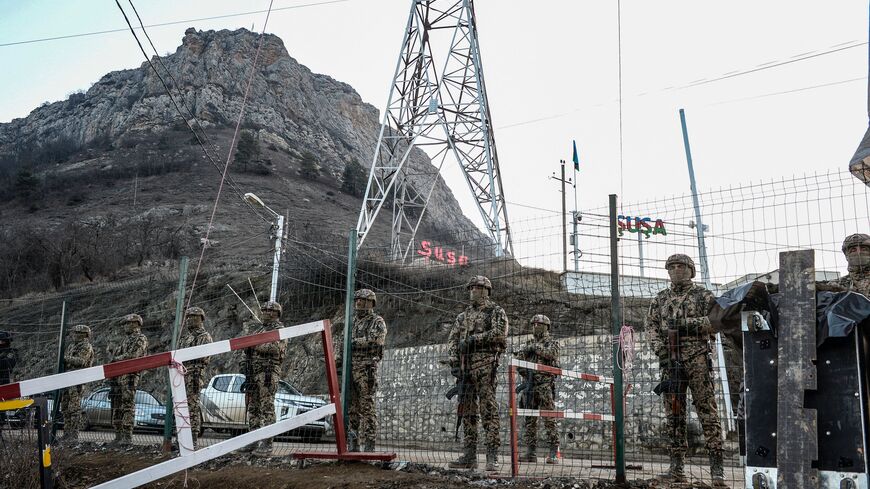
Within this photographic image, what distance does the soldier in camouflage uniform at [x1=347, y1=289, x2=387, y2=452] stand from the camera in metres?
8.01

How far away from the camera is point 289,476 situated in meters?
6.55

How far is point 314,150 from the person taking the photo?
71.6 meters

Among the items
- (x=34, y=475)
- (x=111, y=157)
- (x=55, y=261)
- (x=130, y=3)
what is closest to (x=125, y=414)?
(x=34, y=475)

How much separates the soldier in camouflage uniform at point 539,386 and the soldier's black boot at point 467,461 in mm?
1431

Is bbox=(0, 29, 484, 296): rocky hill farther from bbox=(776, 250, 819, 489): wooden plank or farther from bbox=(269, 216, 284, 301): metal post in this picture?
bbox=(776, 250, 819, 489): wooden plank

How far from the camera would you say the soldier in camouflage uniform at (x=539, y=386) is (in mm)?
8805

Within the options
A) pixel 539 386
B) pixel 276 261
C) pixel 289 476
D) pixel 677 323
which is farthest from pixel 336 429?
pixel 276 261

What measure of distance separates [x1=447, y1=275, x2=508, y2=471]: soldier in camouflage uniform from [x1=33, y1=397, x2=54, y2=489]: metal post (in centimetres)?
389

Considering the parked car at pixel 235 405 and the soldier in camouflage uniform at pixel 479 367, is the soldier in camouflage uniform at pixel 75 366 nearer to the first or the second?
the parked car at pixel 235 405

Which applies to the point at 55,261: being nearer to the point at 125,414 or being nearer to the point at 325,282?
the point at 325,282

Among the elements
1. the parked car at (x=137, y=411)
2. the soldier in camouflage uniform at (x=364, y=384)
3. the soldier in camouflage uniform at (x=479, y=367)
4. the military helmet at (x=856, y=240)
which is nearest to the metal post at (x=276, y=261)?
the parked car at (x=137, y=411)

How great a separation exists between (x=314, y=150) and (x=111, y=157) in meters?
19.7

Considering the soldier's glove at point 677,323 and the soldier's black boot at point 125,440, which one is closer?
the soldier's glove at point 677,323

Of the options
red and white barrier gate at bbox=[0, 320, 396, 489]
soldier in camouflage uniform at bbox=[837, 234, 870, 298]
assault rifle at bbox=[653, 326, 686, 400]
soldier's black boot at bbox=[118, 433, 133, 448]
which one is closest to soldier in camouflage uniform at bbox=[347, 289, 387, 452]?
red and white barrier gate at bbox=[0, 320, 396, 489]
